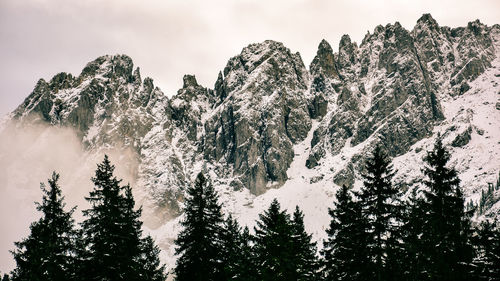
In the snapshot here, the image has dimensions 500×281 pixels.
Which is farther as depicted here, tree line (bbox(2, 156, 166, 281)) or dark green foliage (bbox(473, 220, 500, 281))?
tree line (bbox(2, 156, 166, 281))

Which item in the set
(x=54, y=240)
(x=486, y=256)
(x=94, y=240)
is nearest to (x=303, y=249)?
(x=486, y=256)

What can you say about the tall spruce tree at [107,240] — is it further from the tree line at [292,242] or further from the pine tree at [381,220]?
the pine tree at [381,220]

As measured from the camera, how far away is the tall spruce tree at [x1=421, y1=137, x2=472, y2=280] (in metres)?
27.2

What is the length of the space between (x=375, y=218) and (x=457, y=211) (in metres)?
4.92

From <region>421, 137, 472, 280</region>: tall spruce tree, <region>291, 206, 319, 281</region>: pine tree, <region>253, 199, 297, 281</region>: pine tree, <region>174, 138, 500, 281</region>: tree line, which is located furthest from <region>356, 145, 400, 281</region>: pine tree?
<region>291, 206, 319, 281</region>: pine tree

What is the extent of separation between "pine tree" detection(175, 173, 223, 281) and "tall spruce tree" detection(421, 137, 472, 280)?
14.0 m

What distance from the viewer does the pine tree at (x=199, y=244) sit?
111 feet

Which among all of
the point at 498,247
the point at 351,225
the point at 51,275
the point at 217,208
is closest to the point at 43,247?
the point at 51,275

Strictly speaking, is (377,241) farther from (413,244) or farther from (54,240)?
(54,240)

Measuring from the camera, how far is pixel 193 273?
33.6 m

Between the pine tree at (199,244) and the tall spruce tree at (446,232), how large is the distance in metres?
14.0

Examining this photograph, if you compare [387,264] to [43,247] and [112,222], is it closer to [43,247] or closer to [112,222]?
[112,222]

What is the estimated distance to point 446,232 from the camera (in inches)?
1093

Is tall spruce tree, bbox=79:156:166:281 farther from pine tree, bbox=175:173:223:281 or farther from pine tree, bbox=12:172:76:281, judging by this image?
pine tree, bbox=175:173:223:281
